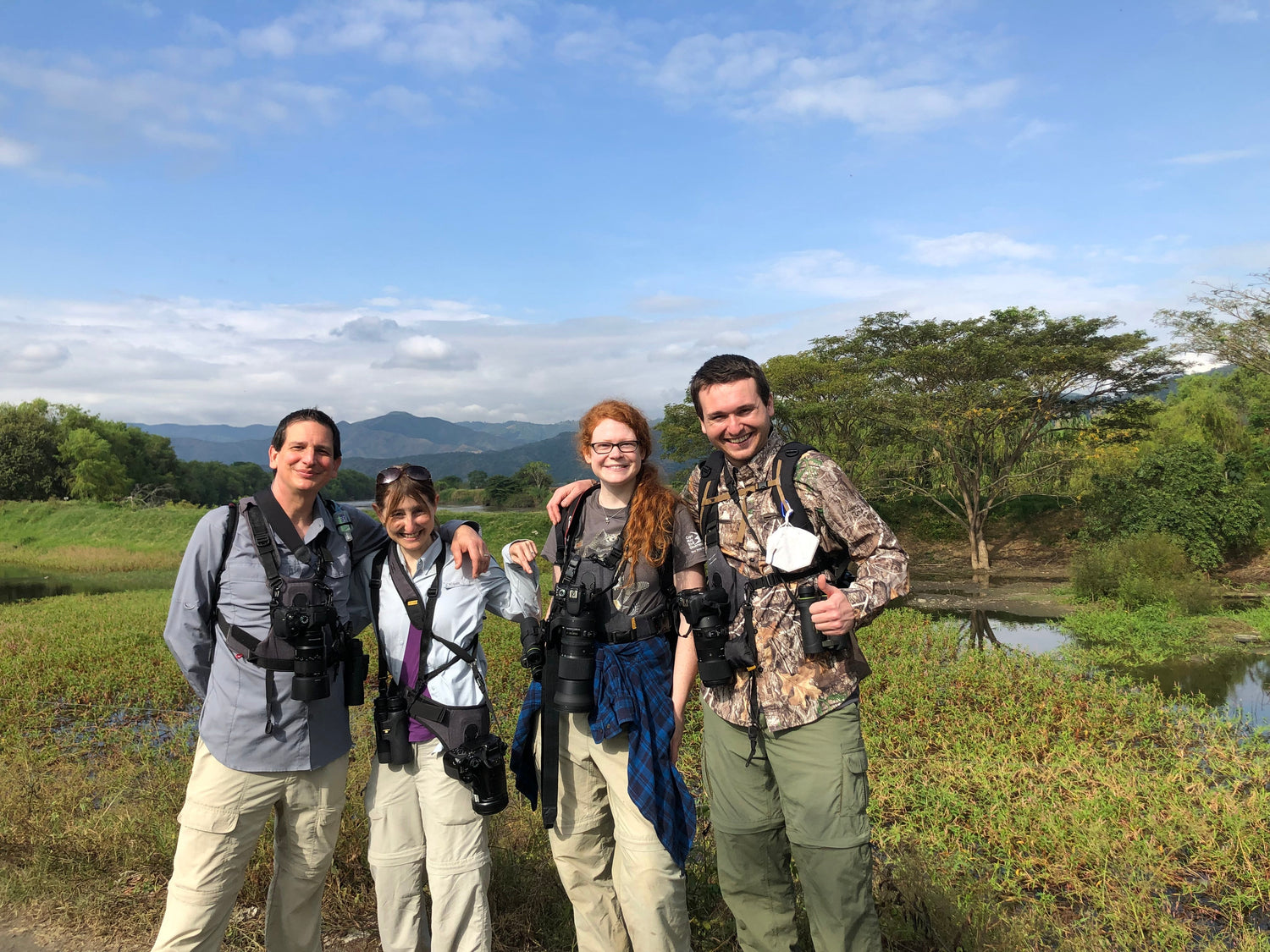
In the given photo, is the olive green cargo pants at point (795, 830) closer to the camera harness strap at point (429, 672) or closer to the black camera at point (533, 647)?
the black camera at point (533, 647)

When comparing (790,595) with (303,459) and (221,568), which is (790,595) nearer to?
(303,459)

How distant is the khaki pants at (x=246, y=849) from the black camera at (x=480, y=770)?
469 millimetres

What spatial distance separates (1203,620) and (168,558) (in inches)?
1093

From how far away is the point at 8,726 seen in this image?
6809mm

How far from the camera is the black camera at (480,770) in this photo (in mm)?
2432

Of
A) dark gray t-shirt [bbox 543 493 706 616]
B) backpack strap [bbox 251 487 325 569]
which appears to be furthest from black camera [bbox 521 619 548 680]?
backpack strap [bbox 251 487 325 569]

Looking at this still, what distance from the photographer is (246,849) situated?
246cm

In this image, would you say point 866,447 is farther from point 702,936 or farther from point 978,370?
point 702,936

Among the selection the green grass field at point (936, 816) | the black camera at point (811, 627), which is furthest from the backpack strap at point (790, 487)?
the green grass field at point (936, 816)

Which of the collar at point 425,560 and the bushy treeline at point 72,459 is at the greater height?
the bushy treeline at point 72,459

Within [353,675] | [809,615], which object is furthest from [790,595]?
[353,675]

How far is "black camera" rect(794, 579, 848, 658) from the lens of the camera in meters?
2.20

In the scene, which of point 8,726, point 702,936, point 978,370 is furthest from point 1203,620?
point 8,726

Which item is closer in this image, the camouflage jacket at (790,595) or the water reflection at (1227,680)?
the camouflage jacket at (790,595)
